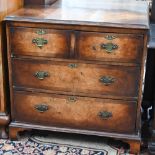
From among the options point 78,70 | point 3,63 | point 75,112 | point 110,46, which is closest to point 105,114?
point 75,112

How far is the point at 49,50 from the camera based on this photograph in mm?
1894

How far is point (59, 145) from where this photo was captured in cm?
210

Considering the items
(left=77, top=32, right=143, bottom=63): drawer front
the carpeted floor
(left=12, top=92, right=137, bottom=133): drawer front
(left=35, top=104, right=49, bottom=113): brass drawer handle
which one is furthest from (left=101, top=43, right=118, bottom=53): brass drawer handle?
the carpeted floor

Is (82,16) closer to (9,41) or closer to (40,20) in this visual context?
(40,20)

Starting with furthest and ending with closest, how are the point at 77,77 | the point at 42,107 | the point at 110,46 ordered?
1. the point at 42,107
2. the point at 77,77
3. the point at 110,46

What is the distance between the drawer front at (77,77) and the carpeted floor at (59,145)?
36cm

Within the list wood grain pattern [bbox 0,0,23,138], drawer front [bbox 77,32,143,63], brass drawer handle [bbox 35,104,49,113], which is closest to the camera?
drawer front [bbox 77,32,143,63]

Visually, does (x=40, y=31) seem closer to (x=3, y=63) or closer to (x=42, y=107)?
(x=3, y=63)

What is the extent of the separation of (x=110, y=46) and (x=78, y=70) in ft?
0.75

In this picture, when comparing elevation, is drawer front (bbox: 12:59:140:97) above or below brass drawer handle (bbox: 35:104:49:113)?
above

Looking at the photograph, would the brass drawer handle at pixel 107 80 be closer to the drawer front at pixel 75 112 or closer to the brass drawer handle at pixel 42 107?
the drawer front at pixel 75 112

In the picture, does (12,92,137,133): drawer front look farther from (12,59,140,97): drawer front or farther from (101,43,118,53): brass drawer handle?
(101,43,118,53): brass drawer handle

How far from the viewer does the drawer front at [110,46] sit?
5.91ft

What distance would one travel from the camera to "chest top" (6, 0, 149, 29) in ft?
5.92
